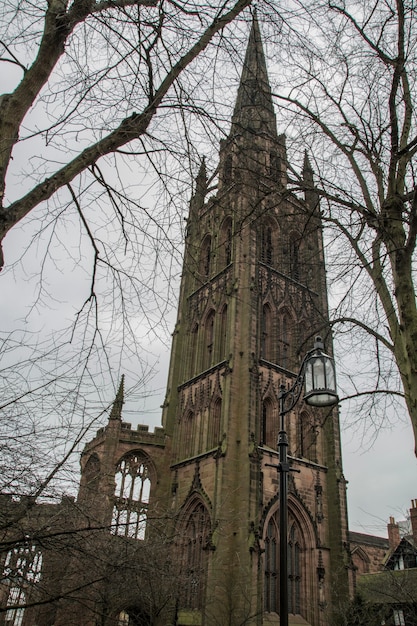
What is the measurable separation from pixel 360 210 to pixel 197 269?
2618 millimetres

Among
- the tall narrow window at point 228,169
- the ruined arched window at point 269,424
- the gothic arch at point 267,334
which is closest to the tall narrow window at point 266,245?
the gothic arch at point 267,334

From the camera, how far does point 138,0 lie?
194 inches

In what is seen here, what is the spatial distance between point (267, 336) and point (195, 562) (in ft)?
35.9

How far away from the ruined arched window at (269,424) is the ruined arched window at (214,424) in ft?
6.85

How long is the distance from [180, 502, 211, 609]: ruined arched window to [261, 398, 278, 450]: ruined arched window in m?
4.13

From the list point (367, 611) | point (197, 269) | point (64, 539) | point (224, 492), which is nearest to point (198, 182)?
point (197, 269)

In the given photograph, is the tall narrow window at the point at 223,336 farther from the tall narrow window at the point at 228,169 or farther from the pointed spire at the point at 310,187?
the tall narrow window at the point at 228,169

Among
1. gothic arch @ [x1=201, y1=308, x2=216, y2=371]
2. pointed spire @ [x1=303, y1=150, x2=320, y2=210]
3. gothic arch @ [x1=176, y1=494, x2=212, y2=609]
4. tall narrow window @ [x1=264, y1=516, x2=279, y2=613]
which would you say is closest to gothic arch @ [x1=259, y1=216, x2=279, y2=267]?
gothic arch @ [x1=201, y1=308, x2=216, y2=371]

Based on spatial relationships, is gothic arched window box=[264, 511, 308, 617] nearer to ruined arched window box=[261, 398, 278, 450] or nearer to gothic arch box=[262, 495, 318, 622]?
Result: gothic arch box=[262, 495, 318, 622]

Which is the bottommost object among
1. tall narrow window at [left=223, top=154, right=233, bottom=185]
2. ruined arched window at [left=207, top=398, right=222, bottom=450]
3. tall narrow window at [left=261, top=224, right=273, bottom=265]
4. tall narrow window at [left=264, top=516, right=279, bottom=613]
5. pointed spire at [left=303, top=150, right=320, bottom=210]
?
tall narrow window at [left=264, top=516, right=279, bottom=613]

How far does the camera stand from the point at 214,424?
78.3ft

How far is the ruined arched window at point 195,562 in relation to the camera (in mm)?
18805

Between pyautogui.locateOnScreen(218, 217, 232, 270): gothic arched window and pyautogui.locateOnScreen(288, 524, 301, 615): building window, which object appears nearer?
pyautogui.locateOnScreen(288, 524, 301, 615): building window

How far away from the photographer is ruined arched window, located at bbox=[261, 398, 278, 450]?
23.3 metres
